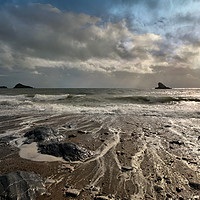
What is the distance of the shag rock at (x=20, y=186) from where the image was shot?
216 cm

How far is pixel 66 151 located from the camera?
12.7ft

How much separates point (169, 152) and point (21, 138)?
5677 mm

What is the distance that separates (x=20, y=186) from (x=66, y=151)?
1.60m

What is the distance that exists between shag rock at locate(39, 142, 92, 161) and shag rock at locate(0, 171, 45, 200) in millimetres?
1110

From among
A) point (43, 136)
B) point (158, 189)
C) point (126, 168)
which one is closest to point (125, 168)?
point (126, 168)

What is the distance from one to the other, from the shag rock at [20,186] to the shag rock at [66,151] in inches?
43.7

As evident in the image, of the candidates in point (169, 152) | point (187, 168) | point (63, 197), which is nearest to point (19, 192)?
point (63, 197)

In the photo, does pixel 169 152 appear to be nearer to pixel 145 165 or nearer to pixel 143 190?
pixel 145 165

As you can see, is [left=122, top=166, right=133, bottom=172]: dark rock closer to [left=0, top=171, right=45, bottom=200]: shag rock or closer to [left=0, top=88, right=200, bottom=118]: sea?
[left=0, top=171, right=45, bottom=200]: shag rock

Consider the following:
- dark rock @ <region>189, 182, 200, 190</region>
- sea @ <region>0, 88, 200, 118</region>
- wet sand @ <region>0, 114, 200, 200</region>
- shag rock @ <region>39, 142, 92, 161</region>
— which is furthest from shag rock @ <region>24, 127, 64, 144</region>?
sea @ <region>0, 88, 200, 118</region>

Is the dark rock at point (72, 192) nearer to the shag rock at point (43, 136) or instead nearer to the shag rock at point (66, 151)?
the shag rock at point (66, 151)

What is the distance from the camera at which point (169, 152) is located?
4211 mm

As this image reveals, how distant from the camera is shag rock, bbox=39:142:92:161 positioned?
3.74 m

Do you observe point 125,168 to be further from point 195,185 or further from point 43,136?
point 43,136
